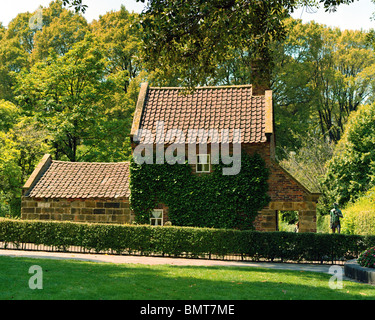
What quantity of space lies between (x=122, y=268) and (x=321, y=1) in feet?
37.7

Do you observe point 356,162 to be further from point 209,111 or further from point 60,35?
point 60,35

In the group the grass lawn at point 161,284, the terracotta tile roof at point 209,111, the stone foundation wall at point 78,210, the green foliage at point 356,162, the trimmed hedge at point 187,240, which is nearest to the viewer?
the grass lawn at point 161,284

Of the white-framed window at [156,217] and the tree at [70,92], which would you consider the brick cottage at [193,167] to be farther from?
the tree at [70,92]

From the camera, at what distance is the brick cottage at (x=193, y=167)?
24.4m

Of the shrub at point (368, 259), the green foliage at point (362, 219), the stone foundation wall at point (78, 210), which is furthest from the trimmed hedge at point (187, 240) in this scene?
the shrub at point (368, 259)

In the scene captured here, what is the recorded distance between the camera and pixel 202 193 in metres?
25.0

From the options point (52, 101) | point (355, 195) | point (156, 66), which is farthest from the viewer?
point (52, 101)

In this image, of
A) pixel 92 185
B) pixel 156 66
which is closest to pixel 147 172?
pixel 92 185

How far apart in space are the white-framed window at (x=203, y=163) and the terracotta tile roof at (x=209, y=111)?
1.62 metres

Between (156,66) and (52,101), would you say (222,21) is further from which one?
(52,101)

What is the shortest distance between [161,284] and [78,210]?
16539 mm

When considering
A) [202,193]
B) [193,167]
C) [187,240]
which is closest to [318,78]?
[193,167]
